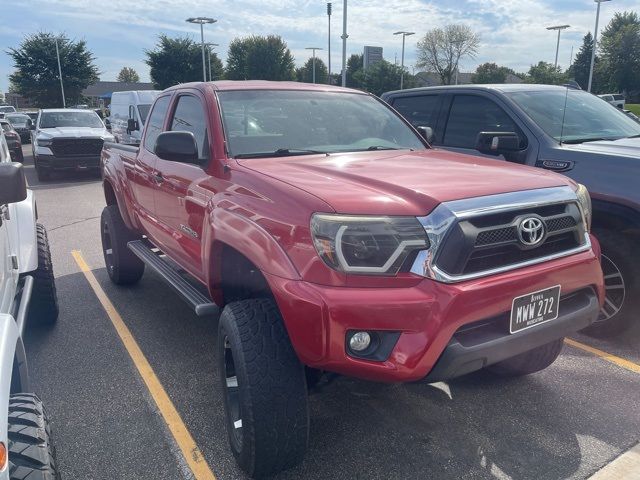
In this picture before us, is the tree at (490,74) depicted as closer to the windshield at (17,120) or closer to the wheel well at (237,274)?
the windshield at (17,120)

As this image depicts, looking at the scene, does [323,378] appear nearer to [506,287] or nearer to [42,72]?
[506,287]

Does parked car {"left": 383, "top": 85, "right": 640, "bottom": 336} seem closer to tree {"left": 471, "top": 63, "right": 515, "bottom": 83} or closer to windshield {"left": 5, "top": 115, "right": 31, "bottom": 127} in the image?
windshield {"left": 5, "top": 115, "right": 31, "bottom": 127}

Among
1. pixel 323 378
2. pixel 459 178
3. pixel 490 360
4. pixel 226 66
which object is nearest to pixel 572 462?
pixel 490 360

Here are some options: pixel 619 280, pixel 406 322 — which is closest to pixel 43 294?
pixel 406 322

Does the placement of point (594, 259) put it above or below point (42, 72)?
below

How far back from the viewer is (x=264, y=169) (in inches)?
117

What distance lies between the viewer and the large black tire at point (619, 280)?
4016 millimetres

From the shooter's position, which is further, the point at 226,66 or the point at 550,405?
the point at 226,66

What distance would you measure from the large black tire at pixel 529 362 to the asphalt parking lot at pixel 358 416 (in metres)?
0.07

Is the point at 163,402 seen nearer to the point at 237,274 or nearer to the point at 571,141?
the point at 237,274

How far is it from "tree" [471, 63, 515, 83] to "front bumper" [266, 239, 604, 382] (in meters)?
59.8

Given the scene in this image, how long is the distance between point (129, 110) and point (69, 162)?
357 cm

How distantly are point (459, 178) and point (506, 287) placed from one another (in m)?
0.61

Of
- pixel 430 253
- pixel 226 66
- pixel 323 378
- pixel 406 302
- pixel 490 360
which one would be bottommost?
pixel 323 378
